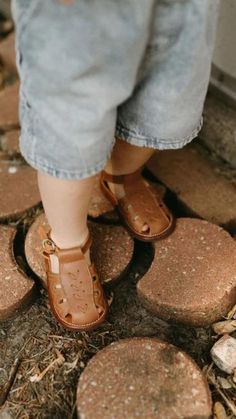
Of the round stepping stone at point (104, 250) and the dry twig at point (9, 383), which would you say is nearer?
the dry twig at point (9, 383)

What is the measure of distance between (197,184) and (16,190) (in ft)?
1.49

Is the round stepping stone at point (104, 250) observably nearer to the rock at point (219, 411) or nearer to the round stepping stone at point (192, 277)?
the round stepping stone at point (192, 277)

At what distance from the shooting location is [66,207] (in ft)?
3.19

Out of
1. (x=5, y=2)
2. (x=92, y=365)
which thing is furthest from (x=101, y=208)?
(x=5, y=2)

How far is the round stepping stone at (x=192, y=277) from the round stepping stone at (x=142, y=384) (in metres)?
0.10

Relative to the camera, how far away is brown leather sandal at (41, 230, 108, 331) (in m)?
1.07

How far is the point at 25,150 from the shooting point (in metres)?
0.88

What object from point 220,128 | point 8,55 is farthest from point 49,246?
point 8,55

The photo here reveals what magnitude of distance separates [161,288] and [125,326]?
0.36 ft

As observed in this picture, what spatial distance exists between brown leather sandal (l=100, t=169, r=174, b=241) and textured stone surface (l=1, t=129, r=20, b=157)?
315 mm

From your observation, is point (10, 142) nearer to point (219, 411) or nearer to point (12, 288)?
point (12, 288)

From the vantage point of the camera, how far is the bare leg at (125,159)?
114cm

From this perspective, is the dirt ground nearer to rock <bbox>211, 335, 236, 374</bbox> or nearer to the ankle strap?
rock <bbox>211, 335, 236, 374</bbox>

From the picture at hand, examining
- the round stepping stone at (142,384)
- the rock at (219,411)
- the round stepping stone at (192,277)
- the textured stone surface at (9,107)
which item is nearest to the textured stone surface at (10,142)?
Result: the textured stone surface at (9,107)
